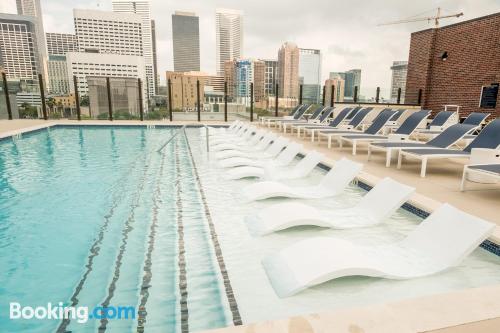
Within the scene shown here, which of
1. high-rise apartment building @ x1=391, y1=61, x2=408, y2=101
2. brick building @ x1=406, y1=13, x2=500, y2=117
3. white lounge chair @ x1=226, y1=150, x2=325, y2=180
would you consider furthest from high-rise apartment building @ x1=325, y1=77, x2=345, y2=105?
white lounge chair @ x1=226, y1=150, x2=325, y2=180

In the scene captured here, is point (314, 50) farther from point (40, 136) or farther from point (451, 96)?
point (40, 136)

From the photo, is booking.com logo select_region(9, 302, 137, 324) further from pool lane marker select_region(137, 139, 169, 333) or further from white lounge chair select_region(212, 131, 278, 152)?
white lounge chair select_region(212, 131, 278, 152)

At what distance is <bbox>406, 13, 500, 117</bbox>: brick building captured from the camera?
12016 mm

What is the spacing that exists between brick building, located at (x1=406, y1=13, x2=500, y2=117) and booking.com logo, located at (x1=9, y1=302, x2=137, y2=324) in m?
13.9

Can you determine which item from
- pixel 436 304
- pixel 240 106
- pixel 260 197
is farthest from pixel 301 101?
pixel 436 304

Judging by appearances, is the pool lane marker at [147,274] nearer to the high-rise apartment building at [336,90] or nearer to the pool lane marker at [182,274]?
the pool lane marker at [182,274]

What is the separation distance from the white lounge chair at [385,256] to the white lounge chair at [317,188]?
180 centimetres

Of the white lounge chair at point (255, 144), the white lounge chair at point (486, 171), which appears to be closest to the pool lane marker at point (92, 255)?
the white lounge chair at point (255, 144)

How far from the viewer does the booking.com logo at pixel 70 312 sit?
8.09ft

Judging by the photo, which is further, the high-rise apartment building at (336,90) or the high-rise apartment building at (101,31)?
the high-rise apartment building at (101,31)

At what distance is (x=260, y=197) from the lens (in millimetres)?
4641

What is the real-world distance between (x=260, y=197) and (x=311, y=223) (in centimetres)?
121

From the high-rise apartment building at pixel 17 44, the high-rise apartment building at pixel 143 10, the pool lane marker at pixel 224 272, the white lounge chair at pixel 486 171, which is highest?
the high-rise apartment building at pixel 143 10

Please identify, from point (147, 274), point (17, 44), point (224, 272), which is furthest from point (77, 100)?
point (17, 44)
